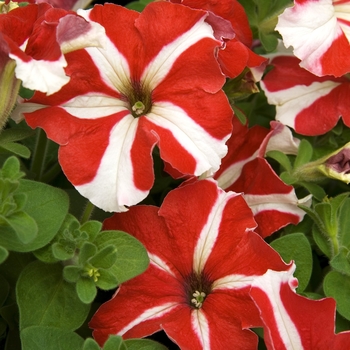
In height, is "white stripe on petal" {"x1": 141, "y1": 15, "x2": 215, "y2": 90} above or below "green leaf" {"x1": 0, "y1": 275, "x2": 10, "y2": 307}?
above

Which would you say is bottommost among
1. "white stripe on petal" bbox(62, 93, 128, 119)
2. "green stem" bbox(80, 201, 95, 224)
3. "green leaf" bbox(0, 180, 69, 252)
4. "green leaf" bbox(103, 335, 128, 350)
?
"green stem" bbox(80, 201, 95, 224)

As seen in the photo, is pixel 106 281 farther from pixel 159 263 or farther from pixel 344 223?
pixel 344 223

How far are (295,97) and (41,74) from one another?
500 mm

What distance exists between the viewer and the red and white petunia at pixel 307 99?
1018 mm

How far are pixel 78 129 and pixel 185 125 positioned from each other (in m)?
0.14

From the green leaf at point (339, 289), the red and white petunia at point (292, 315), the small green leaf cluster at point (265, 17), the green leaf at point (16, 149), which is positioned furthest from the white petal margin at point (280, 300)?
the small green leaf cluster at point (265, 17)

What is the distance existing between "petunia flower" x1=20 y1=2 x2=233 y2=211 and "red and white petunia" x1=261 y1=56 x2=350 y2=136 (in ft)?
0.78

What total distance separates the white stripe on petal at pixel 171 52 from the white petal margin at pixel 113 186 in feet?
0.43

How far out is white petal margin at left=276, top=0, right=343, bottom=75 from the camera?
35.6 inches

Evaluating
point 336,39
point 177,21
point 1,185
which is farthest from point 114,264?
point 336,39

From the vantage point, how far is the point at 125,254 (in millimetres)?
770

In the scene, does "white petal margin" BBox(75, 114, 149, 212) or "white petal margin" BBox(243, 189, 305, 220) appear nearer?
"white petal margin" BBox(75, 114, 149, 212)

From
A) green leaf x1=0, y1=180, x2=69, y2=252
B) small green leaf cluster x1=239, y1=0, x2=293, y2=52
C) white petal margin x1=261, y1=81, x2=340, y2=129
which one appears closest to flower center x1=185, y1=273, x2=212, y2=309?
green leaf x1=0, y1=180, x2=69, y2=252

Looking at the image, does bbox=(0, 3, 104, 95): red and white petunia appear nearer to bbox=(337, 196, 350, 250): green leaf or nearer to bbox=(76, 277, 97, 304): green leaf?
bbox=(76, 277, 97, 304): green leaf
